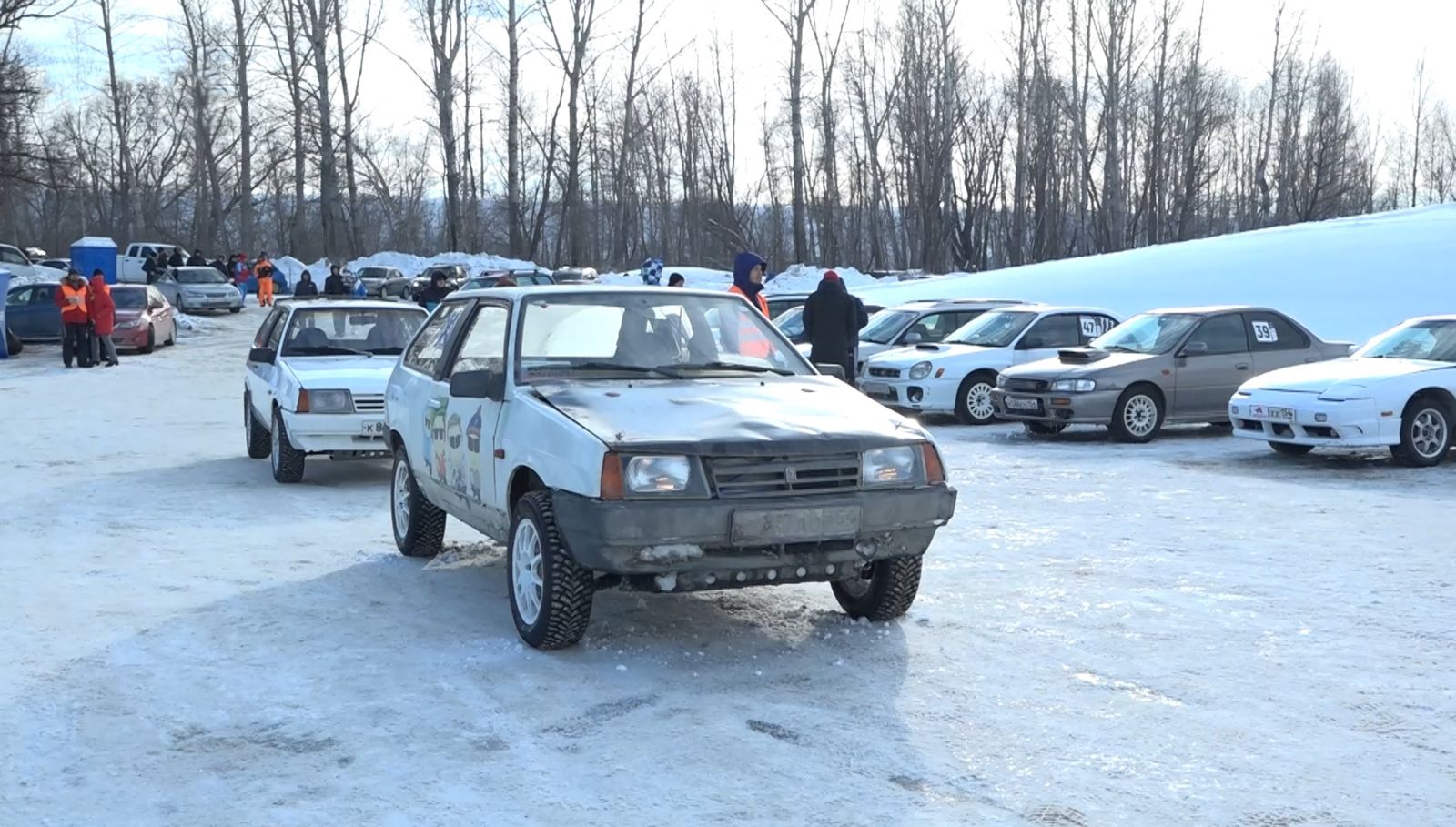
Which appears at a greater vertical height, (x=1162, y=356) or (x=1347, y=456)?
(x=1162, y=356)

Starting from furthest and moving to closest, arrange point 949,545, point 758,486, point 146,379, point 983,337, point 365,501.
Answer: point 146,379, point 983,337, point 365,501, point 949,545, point 758,486

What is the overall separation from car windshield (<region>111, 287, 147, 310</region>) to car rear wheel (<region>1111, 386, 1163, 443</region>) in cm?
2155

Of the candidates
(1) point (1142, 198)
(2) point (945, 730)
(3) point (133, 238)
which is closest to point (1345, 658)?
(2) point (945, 730)

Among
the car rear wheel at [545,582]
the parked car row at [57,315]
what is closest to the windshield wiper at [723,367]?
the car rear wheel at [545,582]

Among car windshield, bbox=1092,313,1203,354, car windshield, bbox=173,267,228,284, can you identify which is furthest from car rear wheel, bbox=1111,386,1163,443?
car windshield, bbox=173,267,228,284

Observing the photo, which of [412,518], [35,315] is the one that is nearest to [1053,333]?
[412,518]

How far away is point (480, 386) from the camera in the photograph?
652 cm

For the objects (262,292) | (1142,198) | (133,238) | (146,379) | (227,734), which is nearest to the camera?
(227,734)

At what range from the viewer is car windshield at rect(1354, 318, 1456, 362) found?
41.8 ft

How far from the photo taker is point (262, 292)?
154 feet

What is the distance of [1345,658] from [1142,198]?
57869 mm

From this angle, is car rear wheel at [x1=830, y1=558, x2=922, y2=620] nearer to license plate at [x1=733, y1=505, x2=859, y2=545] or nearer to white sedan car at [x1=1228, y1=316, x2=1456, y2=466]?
license plate at [x1=733, y1=505, x2=859, y2=545]

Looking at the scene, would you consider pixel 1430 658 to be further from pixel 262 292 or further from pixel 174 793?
pixel 262 292

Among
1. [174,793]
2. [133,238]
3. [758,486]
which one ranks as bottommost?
[174,793]
